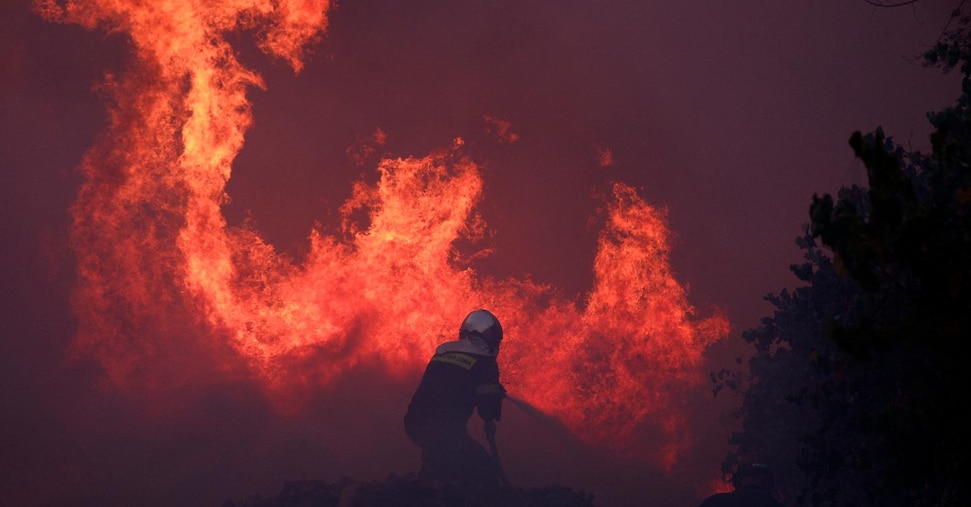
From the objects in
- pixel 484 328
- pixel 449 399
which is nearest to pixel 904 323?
pixel 449 399

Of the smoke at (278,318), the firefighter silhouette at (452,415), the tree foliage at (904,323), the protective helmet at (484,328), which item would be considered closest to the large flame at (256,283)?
the smoke at (278,318)

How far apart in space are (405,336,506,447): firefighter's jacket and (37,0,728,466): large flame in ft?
23.8

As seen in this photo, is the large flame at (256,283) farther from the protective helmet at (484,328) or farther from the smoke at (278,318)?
the protective helmet at (484,328)

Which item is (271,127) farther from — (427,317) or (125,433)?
(125,433)

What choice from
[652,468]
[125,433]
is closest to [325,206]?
[125,433]

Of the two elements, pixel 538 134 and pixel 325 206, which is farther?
pixel 538 134

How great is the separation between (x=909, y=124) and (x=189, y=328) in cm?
2342

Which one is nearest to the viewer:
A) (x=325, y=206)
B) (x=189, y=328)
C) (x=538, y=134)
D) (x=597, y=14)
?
(x=189, y=328)

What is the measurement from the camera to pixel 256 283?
1720 cm

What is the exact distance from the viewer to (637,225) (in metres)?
19.1

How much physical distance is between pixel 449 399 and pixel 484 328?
60.7 inches

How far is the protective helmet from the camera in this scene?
1095 cm

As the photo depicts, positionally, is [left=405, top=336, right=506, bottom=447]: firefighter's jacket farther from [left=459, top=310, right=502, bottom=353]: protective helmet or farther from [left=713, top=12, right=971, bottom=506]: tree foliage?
[left=713, top=12, right=971, bottom=506]: tree foliage

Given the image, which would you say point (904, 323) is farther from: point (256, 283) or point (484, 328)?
point (256, 283)
